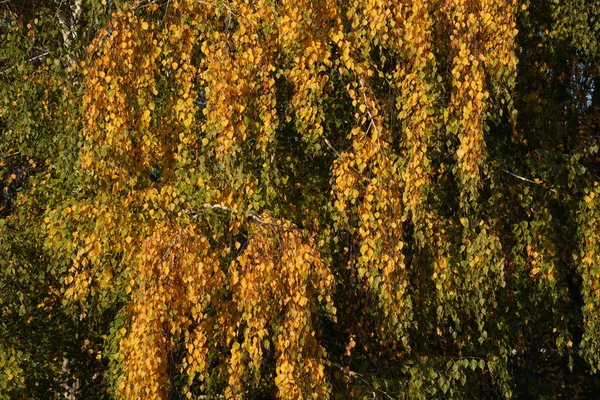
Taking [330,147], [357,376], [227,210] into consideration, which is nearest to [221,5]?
[330,147]

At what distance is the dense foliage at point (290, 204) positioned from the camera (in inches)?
201

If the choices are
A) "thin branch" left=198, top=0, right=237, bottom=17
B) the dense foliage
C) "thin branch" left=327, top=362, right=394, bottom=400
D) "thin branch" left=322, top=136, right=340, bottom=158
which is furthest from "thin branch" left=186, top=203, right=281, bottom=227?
"thin branch" left=198, top=0, right=237, bottom=17

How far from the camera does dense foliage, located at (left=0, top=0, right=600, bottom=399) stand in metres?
5.11

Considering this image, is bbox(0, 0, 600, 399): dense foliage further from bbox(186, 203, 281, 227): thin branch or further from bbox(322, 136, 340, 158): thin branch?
bbox(322, 136, 340, 158): thin branch

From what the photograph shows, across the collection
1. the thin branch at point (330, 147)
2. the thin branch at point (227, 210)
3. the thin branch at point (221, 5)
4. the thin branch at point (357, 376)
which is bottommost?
the thin branch at point (357, 376)

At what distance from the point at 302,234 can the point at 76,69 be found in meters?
2.07

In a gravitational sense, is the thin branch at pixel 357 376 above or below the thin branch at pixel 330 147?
below

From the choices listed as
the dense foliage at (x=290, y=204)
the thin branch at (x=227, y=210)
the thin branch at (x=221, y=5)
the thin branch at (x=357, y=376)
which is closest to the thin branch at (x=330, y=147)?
the dense foliage at (x=290, y=204)

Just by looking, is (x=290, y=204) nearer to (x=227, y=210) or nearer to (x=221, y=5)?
(x=227, y=210)

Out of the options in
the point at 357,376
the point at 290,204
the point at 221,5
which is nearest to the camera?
the point at 221,5

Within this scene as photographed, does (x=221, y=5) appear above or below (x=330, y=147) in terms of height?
above

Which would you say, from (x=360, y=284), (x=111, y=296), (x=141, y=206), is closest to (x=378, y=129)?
(x=360, y=284)

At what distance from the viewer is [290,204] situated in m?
5.87

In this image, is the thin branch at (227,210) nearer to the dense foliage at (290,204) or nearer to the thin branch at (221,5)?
the dense foliage at (290,204)
